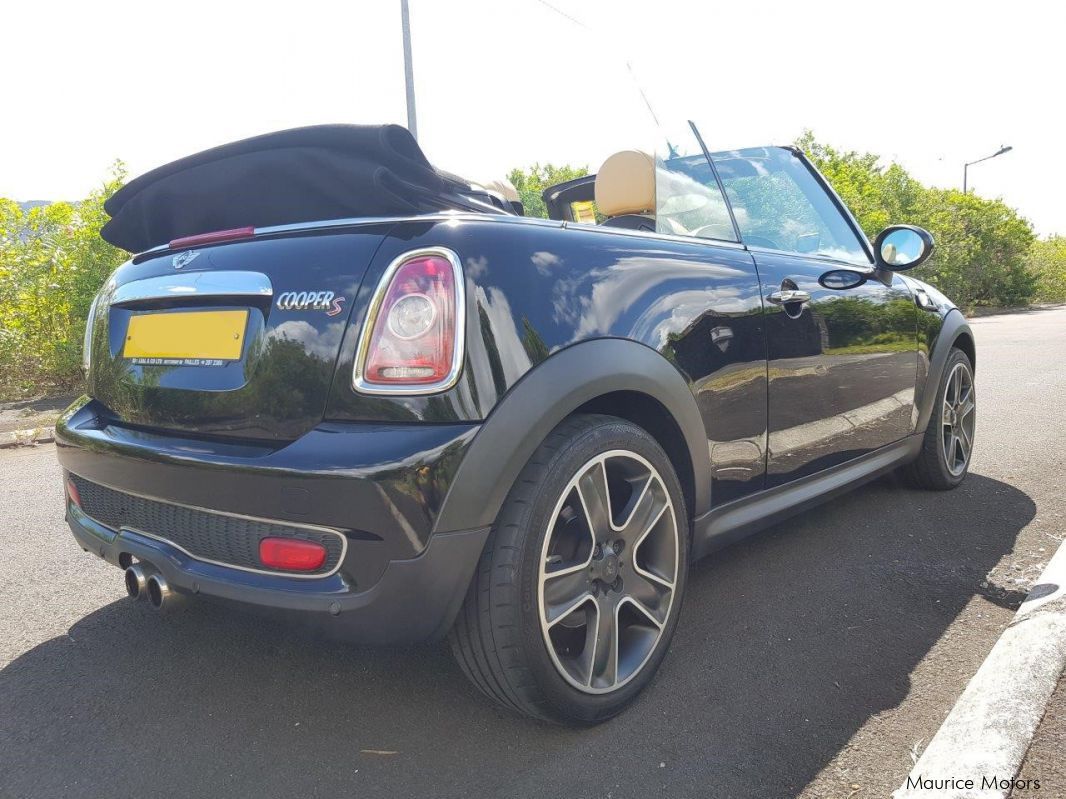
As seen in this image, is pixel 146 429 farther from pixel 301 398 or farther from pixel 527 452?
pixel 527 452

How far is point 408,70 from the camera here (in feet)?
34.2

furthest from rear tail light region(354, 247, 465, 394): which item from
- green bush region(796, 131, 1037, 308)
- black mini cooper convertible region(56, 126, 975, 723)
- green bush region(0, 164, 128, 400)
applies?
green bush region(796, 131, 1037, 308)

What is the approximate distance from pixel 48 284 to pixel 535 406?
8569 millimetres

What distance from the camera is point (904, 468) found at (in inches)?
153

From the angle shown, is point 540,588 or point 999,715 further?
point 999,715

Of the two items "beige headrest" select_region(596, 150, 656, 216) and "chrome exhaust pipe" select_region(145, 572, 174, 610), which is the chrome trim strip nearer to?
"chrome exhaust pipe" select_region(145, 572, 174, 610)

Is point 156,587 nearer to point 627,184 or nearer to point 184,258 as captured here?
point 184,258

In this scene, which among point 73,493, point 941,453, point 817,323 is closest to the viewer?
point 73,493

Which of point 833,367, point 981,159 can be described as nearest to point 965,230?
point 981,159

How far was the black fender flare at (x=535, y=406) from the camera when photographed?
5.22 ft

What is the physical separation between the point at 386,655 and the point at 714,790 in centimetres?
102

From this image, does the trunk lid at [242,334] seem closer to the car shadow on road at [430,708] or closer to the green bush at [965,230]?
the car shadow on road at [430,708]

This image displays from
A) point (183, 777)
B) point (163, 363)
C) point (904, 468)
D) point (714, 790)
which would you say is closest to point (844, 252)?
Result: point (904, 468)

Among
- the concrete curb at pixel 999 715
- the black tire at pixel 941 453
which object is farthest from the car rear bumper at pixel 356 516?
the black tire at pixel 941 453
